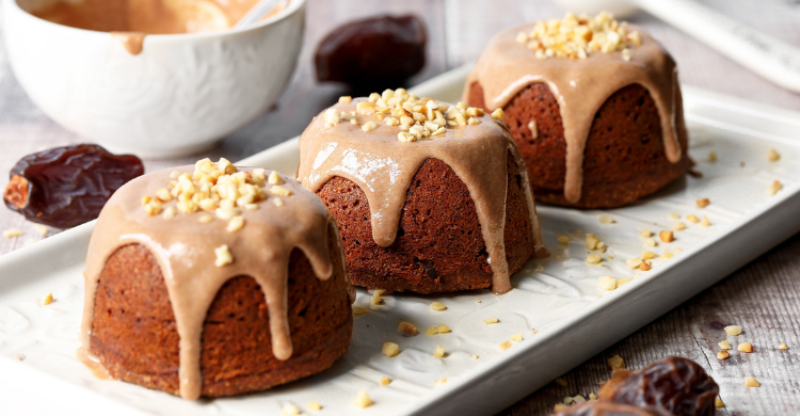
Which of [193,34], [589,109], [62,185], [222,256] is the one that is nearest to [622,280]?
[589,109]

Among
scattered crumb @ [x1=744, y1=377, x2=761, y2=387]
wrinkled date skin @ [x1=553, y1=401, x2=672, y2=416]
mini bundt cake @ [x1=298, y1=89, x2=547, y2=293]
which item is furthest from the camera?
mini bundt cake @ [x1=298, y1=89, x2=547, y2=293]

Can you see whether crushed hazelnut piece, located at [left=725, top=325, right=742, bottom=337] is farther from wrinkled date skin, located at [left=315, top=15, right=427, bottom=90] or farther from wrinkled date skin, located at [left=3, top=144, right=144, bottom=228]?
wrinkled date skin, located at [left=315, top=15, right=427, bottom=90]

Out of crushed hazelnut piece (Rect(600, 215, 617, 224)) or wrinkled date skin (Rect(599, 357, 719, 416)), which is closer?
wrinkled date skin (Rect(599, 357, 719, 416))

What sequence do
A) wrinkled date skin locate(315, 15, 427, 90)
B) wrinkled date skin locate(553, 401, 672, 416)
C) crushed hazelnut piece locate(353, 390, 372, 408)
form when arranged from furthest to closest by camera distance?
1. wrinkled date skin locate(315, 15, 427, 90)
2. crushed hazelnut piece locate(353, 390, 372, 408)
3. wrinkled date skin locate(553, 401, 672, 416)

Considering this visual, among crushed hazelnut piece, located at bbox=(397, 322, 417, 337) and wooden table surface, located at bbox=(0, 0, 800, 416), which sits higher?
crushed hazelnut piece, located at bbox=(397, 322, 417, 337)

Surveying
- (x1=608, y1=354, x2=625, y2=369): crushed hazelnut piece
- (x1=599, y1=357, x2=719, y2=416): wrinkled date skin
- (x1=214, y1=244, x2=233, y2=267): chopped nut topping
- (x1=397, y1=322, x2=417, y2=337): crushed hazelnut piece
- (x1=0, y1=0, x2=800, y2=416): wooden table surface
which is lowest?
(x1=0, y1=0, x2=800, y2=416): wooden table surface

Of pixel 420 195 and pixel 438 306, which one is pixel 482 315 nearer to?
pixel 438 306

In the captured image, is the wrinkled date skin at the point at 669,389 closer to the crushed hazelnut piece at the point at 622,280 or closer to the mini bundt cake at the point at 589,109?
the crushed hazelnut piece at the point at 622,280

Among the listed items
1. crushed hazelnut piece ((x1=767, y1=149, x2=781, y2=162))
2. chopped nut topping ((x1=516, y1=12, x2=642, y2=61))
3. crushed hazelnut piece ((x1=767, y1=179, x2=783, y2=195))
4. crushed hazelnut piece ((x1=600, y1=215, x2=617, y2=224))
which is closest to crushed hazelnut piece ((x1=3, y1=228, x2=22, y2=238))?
chopped nut topping ((x1=516, y1=12, x2=642, y2=61))
